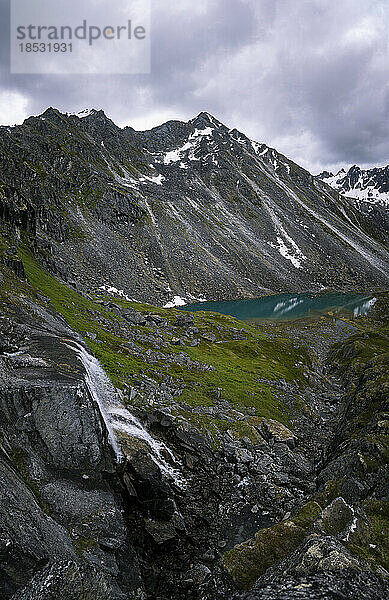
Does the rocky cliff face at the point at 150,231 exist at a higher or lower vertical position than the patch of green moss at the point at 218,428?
higher

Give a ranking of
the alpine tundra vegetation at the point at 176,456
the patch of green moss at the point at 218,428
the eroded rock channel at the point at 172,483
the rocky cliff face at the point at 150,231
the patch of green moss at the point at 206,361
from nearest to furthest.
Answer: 1. the eroded rock channel at the point at 172,483
2. the alpine tundra vegetation at the point at 176,456
3. the patch of green moss at the point at 218,428
4. the patch of green moss at the point at 206,361
5. the rocky cliff face at the point at 150,231

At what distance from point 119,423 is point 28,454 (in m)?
8.96

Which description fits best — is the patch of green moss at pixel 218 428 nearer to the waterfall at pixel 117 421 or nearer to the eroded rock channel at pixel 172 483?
the eroded rock channel at pixel 172 483

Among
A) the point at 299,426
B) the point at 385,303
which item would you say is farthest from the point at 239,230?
the point at 299,426

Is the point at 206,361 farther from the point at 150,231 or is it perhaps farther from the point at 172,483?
the point at 150,231

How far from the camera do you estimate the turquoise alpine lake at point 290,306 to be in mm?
109625

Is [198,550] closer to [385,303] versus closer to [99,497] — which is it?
[99,497]

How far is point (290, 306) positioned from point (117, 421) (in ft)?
349

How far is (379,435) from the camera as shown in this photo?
18.3m

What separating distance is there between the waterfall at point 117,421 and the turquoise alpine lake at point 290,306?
3044 inches

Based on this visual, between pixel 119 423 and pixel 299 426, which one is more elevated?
pixel 119 423

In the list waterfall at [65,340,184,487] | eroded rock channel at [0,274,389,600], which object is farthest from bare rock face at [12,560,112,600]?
waterfall at [65,340,184,487]

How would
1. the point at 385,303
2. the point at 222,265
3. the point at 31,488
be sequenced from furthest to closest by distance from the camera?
the point at 222,265, the point at 385,303, the point at 31,488

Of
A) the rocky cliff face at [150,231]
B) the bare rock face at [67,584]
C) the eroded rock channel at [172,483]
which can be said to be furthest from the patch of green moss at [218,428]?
the rocky cliff face at [150,231]
